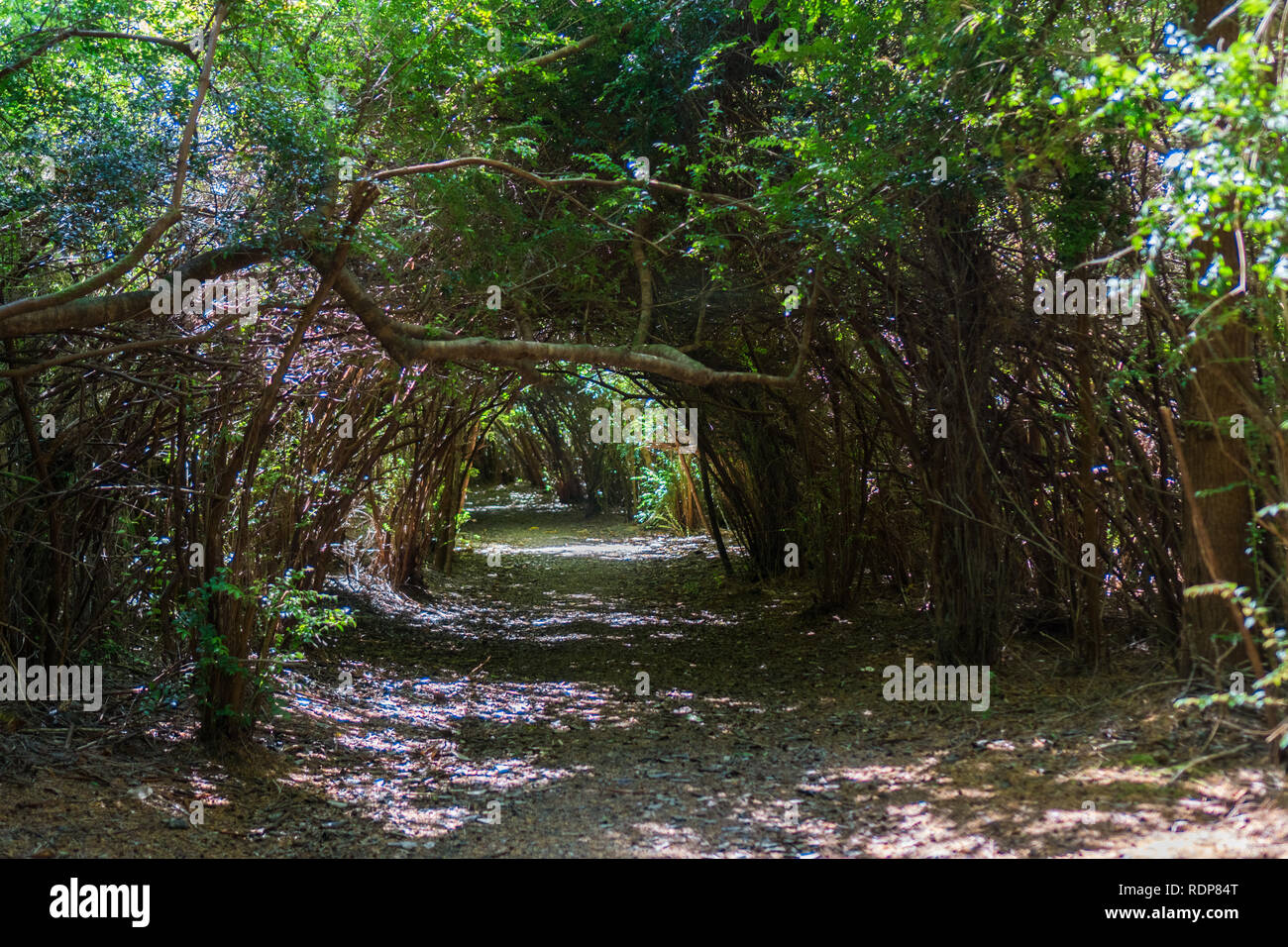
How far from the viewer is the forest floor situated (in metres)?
3.15

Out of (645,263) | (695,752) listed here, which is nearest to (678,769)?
(695,752)

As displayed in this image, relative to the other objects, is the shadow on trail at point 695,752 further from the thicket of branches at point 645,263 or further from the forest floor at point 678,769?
the thicket of branches at point 645,263

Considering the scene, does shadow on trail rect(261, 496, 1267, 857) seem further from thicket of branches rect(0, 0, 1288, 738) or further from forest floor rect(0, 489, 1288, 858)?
thicket of branches rect(0, 0, 1288, 738)

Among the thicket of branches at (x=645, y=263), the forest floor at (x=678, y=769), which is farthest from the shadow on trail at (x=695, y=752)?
the thicket of branches at (x=645, y=263)

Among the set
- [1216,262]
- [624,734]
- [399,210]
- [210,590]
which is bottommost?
[624,734]

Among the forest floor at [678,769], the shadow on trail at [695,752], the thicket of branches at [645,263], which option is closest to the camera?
the forest floor at [678,769]

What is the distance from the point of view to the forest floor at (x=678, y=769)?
3.15m

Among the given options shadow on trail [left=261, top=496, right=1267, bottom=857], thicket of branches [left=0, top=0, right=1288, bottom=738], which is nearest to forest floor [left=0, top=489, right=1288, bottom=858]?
shadow on trail [left=261, top=496, right=1267, bottom=857]

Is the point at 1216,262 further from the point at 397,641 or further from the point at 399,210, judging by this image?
the point at 397,641

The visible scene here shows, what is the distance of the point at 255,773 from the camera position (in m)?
4.04

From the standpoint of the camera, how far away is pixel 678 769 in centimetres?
422

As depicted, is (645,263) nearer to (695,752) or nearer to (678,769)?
(695,752)

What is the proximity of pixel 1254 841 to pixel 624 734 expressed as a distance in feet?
9.16
